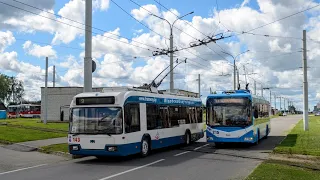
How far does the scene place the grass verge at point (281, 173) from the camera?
10.1 meters

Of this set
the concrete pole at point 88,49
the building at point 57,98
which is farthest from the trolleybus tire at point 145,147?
the building at point 57,98

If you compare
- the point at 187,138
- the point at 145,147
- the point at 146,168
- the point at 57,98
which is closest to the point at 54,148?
the point at 145,147

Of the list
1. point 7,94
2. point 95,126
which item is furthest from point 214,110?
point 7,94

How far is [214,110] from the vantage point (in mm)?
19844

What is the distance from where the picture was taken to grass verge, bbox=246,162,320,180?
33.1ft

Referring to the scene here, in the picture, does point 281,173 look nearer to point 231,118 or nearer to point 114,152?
point 114,152

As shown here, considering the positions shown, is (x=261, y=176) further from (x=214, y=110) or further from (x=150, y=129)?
(x=214, y=110)

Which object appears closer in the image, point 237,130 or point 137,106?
point 137,106

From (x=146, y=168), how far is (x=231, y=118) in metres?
7.93

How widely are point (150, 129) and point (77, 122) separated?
10.8 ft

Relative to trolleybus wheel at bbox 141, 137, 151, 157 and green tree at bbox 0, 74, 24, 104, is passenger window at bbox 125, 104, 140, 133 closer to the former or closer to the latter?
trolleybus wheel at bbox 141, 137, 151, 157

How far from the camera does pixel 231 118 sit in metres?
19.3

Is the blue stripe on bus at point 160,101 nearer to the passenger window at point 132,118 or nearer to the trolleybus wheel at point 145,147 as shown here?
the passenger window at point 132,118

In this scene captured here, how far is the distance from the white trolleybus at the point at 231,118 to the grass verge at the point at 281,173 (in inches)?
259
